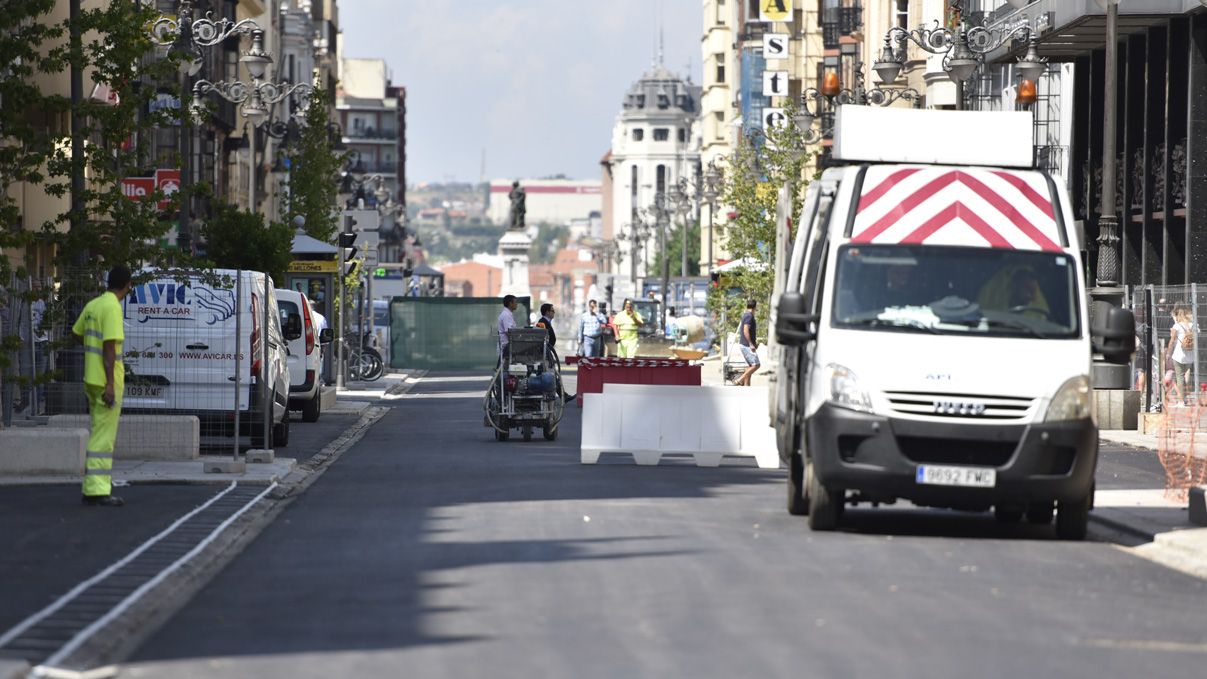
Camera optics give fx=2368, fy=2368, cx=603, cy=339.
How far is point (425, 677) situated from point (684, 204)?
78.3 metres

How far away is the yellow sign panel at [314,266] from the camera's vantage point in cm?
4672

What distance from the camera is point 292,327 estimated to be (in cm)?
3156

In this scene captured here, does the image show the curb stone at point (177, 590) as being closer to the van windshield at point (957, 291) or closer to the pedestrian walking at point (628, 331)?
the van windshield at point (957, 291)

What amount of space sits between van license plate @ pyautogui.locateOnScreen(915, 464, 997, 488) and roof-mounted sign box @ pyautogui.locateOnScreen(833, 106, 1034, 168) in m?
3.13

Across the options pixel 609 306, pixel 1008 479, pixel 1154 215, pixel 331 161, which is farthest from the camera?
pixel 609 306

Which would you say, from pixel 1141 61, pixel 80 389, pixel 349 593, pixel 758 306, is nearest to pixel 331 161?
pixel 758 306

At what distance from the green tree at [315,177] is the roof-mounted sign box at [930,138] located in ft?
144

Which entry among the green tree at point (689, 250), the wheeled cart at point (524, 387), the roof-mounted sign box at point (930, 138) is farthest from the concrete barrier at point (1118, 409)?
the green tree at point (689, 250)

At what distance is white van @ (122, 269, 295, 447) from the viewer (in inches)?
939

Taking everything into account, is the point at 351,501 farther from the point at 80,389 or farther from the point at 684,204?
the point at 684,204

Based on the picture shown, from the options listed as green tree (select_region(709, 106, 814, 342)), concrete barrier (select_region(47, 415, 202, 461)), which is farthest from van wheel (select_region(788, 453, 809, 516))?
green tree (select_region(709, 106, 814, 342))

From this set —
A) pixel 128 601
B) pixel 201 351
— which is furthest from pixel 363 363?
pixel 128 601

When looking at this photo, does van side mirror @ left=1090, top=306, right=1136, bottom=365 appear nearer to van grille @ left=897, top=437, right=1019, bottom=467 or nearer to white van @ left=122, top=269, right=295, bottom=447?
van grille @ left=897, top=437, right=1019, bottom=467

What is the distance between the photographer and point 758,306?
50.9 meters
